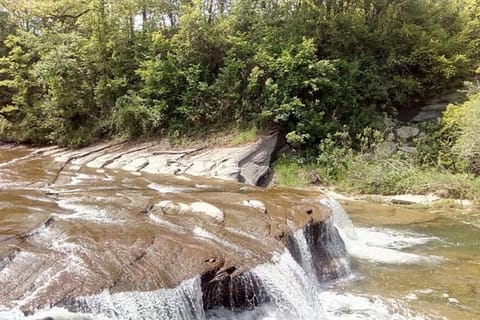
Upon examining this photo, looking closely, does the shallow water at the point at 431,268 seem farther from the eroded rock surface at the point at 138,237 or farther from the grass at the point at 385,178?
the grass at the point at 385,178

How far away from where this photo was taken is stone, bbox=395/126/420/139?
14.1m

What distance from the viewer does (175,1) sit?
16.9m

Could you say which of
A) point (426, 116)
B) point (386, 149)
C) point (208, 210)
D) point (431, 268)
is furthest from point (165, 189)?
point (426, 116)

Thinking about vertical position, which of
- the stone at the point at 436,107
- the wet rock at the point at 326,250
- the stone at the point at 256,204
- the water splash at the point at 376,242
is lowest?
the water splash at the point at 376,242

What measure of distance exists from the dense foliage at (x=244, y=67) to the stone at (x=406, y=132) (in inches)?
33.4

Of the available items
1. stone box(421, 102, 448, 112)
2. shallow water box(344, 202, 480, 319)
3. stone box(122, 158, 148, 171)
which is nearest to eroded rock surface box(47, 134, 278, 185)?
stone box(122, 158, 148, 171)

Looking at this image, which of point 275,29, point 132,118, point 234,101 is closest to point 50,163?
point 132,118

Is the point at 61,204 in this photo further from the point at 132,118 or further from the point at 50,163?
the point at 132,118

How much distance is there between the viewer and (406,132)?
14.2 metres

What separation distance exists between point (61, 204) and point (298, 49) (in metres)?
9.43

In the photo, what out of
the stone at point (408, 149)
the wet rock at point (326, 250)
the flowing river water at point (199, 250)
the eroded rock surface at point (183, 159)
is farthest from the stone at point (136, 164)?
the stone at point (408, 149)

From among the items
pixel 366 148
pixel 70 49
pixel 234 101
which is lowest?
pixel 366 148

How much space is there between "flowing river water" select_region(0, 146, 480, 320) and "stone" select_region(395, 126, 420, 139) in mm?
4973

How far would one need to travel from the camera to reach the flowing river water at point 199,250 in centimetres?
401
